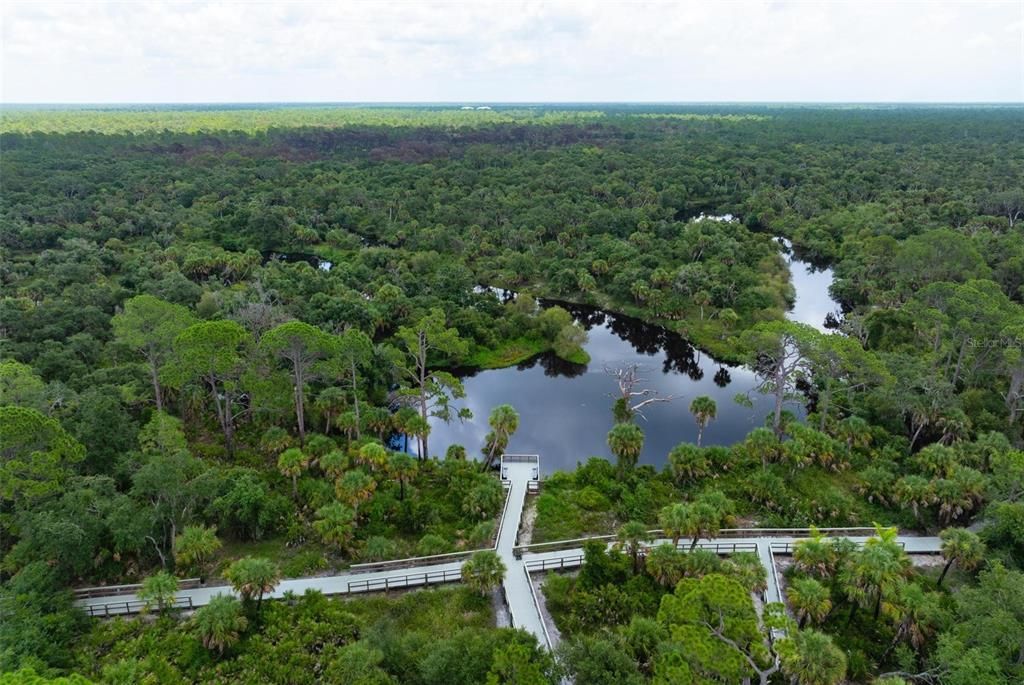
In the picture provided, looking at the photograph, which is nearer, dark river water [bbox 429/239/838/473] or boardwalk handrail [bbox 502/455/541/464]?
boardwalk handrail [bbox 502/455/541/464]

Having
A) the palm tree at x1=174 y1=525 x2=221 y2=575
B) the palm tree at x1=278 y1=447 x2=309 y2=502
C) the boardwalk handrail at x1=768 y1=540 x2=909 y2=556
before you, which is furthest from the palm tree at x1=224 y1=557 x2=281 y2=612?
the boardwalk handrail at x1=768 y1=540 x2=909 y2=556

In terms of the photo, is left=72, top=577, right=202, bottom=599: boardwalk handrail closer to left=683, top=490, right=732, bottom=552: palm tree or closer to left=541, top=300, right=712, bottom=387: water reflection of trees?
left=683, top=490, right=732, bottom=552: palm tree

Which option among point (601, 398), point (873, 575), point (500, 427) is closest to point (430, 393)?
point (500, 427)

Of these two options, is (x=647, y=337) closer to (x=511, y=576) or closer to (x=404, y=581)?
(x=511, y=576)

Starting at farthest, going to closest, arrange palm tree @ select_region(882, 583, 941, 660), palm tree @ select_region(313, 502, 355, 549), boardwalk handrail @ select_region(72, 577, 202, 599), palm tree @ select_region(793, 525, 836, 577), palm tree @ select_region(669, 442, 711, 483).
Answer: palm tree @ select_region(669, 442, 711, 483) → palm tree @ select_region(313, 502, 355, 549) → boardwalk handrail @ select_region(72, 577, 202, 599) → palm tree @ select_region(793, 525, 836, 577) → palm tree @ select_region(882, 583, 941, 660)

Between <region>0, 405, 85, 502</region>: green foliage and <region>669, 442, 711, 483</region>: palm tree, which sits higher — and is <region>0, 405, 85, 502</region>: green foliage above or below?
above

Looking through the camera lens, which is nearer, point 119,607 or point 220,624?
point 220,624

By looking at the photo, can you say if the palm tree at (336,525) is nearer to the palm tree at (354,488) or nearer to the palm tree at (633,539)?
the palm tree at (354,488)
